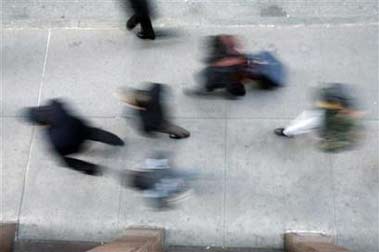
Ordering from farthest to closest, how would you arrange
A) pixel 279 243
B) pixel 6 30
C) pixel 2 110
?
pixel 6 30 → pixel 2 110 → pixel 279 243

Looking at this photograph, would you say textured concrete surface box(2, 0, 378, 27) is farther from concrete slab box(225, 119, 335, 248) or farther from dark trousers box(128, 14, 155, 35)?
concrete slab box(225, 119, 335, 248)

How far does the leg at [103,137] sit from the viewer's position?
5969 millimetres

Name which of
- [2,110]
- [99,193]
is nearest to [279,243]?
[99,193]

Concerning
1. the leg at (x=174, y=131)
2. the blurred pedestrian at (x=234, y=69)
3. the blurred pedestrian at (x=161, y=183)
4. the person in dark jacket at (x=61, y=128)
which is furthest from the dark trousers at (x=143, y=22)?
the blurred pedestrian at (x=161, y=183)

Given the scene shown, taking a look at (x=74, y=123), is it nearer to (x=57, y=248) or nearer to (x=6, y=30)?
(x=57, y=248)

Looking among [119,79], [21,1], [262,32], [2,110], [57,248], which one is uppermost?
[21,1]

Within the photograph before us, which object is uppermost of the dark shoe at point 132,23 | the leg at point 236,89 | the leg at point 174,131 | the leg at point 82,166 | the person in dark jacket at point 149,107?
the dark shoe at point 132,23

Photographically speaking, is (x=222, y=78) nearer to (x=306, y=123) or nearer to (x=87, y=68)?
(x=306, y=123)

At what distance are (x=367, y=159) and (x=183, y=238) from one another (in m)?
2.43

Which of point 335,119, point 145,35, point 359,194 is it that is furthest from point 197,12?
point 359,194

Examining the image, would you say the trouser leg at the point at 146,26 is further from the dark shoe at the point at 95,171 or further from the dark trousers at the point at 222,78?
the dark shoe at the point at 95,171

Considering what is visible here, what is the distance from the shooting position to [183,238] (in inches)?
245

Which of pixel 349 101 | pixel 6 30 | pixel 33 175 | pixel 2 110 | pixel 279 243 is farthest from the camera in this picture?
pixel 6 30

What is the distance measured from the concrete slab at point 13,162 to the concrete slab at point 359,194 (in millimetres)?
3926
